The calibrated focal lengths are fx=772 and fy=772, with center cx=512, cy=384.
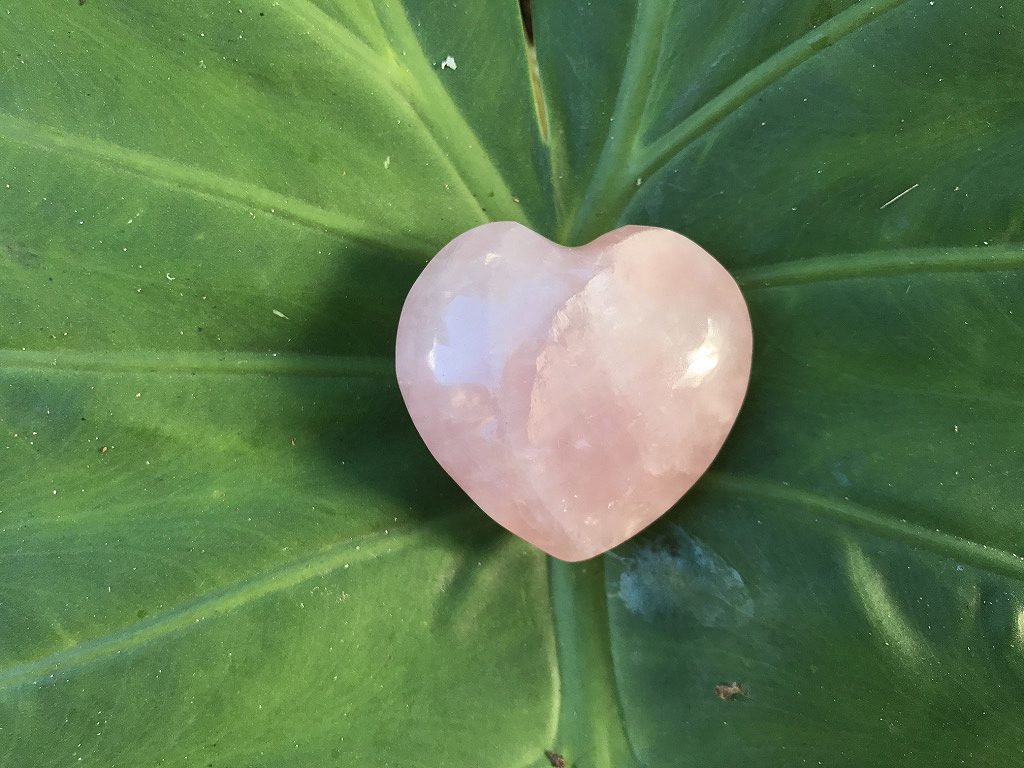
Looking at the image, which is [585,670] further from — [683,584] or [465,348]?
[465,348]

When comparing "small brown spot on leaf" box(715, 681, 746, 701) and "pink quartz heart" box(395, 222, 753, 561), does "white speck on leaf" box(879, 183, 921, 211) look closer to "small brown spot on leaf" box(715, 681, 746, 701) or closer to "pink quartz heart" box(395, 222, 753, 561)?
"pink quartz heart" box(395, 222, 753, 561)

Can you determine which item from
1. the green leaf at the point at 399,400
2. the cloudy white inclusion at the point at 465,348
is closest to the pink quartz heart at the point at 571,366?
the cloudy white inclusion at the point at 465,348

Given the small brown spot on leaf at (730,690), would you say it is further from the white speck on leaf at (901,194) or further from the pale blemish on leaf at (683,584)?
the white speck on leaf at (901,194)

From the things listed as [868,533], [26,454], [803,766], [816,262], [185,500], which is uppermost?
[26,454]

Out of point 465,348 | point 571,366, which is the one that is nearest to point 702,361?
point 571,366

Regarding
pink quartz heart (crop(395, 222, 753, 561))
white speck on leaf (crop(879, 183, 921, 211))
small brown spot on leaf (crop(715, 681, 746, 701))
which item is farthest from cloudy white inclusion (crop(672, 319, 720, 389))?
small brown spot on leaf (crop(715, 681, 746, 701))

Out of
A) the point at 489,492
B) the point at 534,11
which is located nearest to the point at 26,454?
the point at 489,492

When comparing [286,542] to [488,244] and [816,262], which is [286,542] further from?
[816,262]
